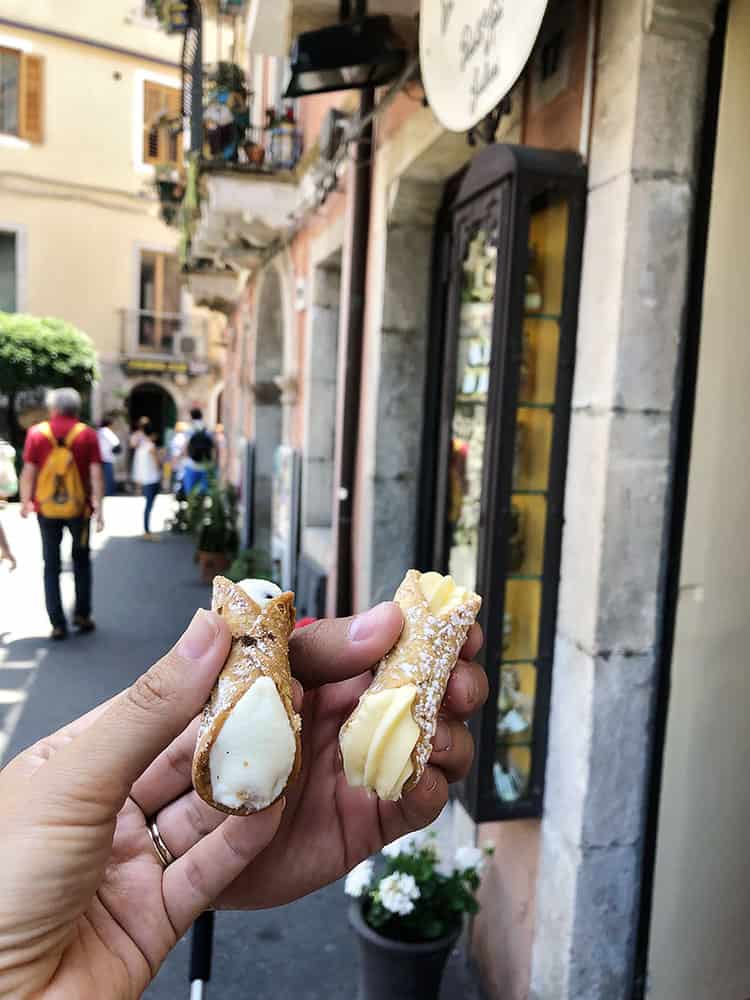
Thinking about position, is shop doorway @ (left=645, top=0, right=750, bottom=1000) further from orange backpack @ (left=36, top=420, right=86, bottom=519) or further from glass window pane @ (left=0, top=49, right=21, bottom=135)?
glass window pane @ (left=0, top=49, right=21, bottom=135)

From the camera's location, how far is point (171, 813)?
152cm

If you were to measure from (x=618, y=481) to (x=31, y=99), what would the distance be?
23530mm

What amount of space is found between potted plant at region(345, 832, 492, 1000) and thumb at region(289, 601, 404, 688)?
167 centimetres

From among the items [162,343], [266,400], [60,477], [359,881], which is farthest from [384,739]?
[162,343]

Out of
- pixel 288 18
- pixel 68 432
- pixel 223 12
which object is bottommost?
pixel 68 432

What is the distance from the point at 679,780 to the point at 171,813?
1632 mm

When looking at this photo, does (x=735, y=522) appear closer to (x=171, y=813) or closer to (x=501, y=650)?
(x=501, y=650)

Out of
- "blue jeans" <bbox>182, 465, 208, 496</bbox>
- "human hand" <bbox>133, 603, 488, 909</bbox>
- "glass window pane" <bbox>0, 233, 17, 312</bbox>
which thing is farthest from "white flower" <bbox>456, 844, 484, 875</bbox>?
"glass window pane" <bbox>0, 233, 17, 312</bbox>

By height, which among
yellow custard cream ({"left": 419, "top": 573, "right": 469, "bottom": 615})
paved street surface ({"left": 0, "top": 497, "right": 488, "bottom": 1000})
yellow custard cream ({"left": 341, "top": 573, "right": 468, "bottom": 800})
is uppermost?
yellow custard cream ({"left": 419, "top": 573, "right": 469, "bottom": 615})

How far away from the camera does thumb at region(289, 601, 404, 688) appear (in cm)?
132

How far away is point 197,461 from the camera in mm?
12867

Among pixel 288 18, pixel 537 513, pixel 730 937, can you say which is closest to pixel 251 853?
pixel 537 513

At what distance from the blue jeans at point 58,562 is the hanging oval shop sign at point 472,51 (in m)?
4.80

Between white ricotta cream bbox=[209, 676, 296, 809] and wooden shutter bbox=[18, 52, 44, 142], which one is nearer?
white ricotta cream bbox=[209, 676, 296, 809]
